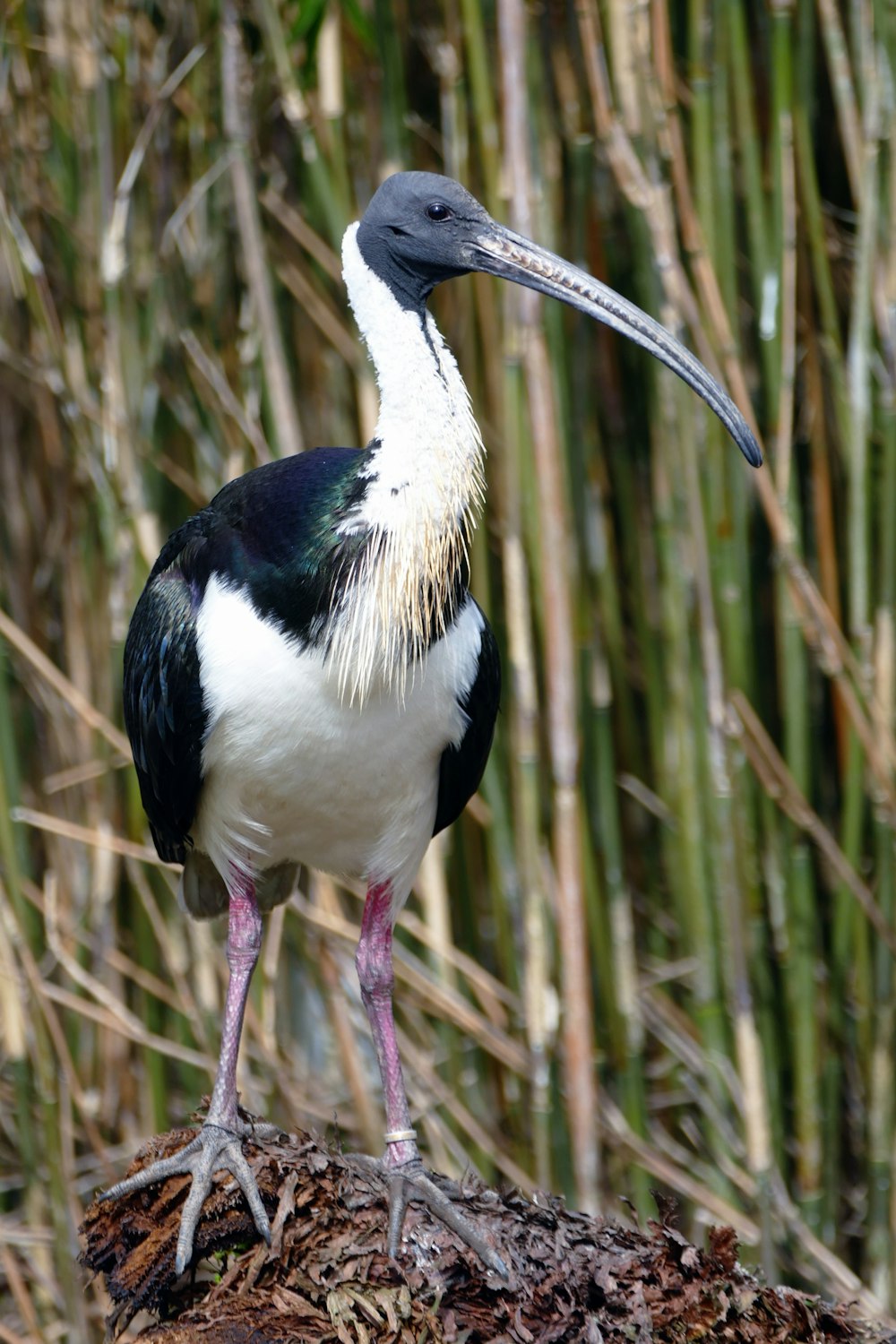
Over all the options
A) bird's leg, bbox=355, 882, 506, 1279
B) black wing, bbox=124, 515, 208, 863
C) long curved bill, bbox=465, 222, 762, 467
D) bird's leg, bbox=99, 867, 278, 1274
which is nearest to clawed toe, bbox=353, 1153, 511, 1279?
bird's leg, bbox=355, 882, 506, 1279

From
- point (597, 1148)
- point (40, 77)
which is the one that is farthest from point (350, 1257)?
point (40, 77)

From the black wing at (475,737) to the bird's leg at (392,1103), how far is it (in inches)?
Answer: 9.5

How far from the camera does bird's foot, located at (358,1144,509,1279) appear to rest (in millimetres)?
2383

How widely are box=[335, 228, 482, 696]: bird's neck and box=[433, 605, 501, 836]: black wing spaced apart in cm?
30

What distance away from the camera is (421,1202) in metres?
2.55

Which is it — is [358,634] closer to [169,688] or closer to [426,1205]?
[169,688]

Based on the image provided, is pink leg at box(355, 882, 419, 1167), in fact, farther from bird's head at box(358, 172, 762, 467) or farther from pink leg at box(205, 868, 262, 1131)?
bird's head at box(358, 172, 762, 467)

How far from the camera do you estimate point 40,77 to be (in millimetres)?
4086

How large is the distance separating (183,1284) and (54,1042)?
1.50 metres

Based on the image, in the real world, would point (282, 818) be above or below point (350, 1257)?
above

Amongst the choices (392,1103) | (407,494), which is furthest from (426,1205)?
(407,494)

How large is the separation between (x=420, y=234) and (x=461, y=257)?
0.26 ft

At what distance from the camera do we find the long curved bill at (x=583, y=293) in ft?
8.40

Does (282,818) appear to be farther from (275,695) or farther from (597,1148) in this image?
(597,1148)
